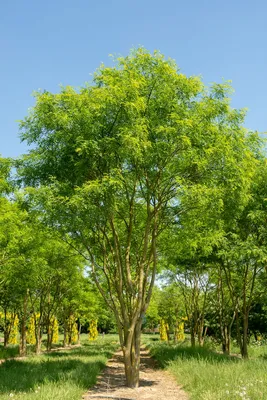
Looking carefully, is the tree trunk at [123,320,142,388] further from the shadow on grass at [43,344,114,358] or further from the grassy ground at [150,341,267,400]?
the shadow on grass at [43,344,114,358]

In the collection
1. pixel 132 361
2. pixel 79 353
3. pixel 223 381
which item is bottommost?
pixel 79 353

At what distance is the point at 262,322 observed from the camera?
3919 centimetres

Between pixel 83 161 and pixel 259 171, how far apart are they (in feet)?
28.6

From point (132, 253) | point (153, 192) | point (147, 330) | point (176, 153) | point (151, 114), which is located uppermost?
point (151, 114)

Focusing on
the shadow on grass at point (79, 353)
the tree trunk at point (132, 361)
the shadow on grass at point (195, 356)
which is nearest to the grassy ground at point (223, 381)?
the tree trunk at point (132, 361)

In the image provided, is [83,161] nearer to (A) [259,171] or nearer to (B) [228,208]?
(B) [228,208]

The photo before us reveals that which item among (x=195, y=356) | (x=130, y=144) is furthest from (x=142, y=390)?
(x=130, y=144)

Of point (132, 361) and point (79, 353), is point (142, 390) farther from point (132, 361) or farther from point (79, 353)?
point (79, 353)

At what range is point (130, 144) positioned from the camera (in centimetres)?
1041

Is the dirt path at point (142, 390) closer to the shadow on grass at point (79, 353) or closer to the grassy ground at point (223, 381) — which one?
the grassy ground at point (223, 381)

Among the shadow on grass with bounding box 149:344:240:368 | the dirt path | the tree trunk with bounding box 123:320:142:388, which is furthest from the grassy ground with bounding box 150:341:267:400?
the shadow on grass with bounding box 149:344:240:368

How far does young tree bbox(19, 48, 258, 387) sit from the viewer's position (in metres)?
11.0

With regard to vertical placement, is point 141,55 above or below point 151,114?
above

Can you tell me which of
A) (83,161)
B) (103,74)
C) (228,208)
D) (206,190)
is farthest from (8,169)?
(228,208)
